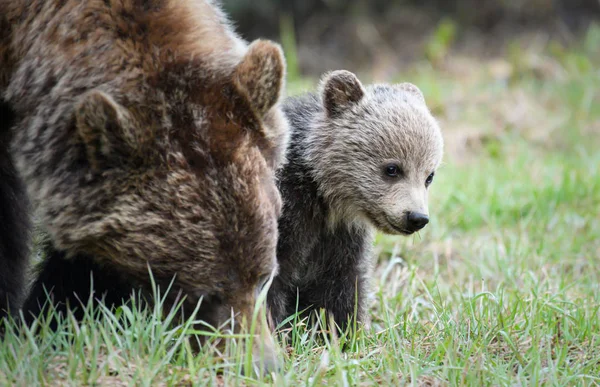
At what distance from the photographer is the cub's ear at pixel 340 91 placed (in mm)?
5270

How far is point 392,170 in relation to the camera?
17.1 ft

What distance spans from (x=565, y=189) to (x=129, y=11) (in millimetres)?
5588

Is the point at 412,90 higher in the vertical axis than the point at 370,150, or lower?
higher

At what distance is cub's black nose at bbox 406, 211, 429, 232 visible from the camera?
4.84 metres

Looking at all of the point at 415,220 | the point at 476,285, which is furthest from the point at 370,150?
the point at 476,285

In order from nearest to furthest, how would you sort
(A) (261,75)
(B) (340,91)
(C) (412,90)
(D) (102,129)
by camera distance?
(D) (102,129) → (A) (261,75) → (B) (340,91) → (C) (412,90)

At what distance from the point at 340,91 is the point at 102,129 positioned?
236cm

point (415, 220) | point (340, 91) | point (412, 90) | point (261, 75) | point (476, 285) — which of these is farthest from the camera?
point (476, 285)

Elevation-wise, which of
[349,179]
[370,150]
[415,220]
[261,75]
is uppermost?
[261,75]

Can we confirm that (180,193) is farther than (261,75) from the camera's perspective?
No

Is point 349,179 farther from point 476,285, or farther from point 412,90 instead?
point 476,285

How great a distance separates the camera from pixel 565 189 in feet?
26.2

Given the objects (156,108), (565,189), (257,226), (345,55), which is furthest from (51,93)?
(345,55)

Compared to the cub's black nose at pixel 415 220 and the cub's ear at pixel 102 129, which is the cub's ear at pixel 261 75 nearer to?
the cub's ear at pixel 102 129
